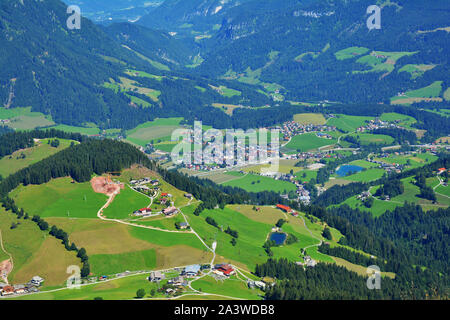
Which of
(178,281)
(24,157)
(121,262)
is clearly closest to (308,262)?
(178,281)

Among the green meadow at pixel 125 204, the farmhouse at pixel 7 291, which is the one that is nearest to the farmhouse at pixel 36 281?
the farmhouse at pixel 7 291

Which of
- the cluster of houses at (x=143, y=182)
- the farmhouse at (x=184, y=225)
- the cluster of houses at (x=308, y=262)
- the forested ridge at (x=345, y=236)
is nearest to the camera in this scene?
the forested ridge at (x=345, y=236)

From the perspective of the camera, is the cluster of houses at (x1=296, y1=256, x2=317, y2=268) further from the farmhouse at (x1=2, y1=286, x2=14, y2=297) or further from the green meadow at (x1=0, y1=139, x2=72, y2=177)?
Result: the green meadow at (x1=0, y1=139, x2=72, y2=177)

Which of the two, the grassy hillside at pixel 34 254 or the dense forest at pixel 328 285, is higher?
the grassy hillside at pixel 34 254

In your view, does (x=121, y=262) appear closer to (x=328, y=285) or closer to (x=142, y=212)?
(x=142, y=212)

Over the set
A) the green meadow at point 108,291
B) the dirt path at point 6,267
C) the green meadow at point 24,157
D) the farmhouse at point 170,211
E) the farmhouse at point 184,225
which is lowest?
the green meadow at point 108,291

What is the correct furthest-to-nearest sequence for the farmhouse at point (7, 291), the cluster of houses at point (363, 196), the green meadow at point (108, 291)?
the cluster of houses at point (363, 196), the farmhouse at point (7, 291), the green meadow at point (108, 291)

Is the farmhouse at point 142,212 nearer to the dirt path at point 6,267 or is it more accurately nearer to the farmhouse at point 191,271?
the farmhouse at point 191,271

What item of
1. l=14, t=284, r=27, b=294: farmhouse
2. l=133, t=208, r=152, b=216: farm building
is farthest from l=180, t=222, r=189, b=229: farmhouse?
l=14, t=284, r=27, b=294: farmhouse
